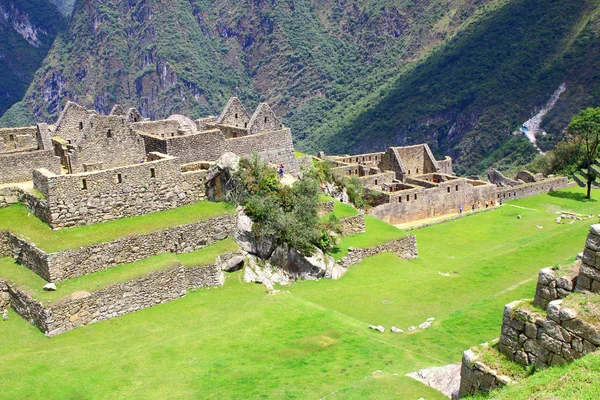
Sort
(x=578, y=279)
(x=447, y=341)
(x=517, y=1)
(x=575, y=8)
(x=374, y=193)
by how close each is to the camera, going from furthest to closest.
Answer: (x=517, y=1) → (x=575, y=8) → (x=374, y=193) → (x=447, y=341) → (x=578, y=279)

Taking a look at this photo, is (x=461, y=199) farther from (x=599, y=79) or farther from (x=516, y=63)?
(x=516, y=63)

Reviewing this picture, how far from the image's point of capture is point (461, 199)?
39156 mm

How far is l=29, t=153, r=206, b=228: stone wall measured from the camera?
19281mm

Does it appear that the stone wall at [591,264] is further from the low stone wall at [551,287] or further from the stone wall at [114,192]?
the stone wall at [114,192]

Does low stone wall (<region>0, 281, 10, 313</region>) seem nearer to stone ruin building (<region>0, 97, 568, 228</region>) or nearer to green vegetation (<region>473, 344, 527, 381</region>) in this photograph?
stone ruin building (<region>0, 97, 568, 228</region>)

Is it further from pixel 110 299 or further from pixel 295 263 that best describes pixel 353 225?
pixel 110 299

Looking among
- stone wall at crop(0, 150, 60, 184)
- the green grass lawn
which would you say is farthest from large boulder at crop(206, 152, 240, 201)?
stone wall at crop(0, 150, 60, 184)

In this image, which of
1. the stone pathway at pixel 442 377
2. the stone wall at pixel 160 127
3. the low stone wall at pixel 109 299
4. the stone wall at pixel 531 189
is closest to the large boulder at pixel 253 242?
the low stone wall at pixel 109 299

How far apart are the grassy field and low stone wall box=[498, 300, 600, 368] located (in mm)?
1131

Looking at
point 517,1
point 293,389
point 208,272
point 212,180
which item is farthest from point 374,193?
point 517,1

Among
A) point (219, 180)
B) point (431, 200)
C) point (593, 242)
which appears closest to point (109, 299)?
point (219, 180)

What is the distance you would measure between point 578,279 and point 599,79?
401ft

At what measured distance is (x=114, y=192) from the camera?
20.3 m

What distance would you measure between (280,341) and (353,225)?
1032cm
